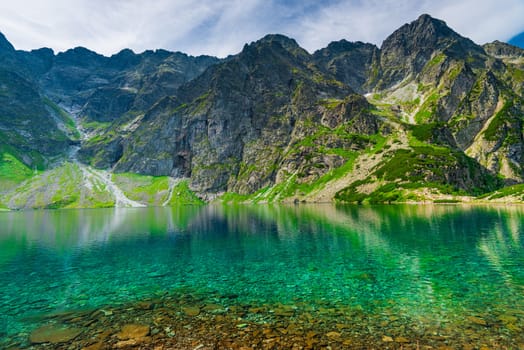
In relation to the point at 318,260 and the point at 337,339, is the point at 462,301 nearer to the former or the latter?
the point at 337,339

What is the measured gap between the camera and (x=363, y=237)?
5988cm

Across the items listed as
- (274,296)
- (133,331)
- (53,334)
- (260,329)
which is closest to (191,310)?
(133,331)

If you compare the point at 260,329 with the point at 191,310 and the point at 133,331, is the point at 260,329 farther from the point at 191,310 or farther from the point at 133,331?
the point at 133,331

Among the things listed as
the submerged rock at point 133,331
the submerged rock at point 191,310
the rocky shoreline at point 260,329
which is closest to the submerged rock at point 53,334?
the rocky shoreline at point 260,329

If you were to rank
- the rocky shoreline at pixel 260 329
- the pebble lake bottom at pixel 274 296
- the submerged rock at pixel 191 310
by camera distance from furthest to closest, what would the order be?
the submerged rock at pixel 191 310 → the pebble lake bottom at pixel 274 296 → the rocky shoreline at pixel 260 329

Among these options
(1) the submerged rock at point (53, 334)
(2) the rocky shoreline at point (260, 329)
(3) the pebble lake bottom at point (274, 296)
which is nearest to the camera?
(2) the rocky shoreline at point (260, 329)

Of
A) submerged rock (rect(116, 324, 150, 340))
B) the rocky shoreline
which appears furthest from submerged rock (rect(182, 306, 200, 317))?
submerged rock (rect(116, 324, 150, 340))

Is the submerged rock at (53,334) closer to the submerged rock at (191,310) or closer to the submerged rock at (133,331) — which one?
the submerged rock at (133,331)

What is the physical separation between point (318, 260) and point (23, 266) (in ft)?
141

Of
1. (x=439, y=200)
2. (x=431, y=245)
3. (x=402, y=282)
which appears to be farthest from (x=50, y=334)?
(x=439, y=200)

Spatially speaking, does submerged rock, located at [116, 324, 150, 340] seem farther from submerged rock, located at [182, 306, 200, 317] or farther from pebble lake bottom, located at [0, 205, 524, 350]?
submerged rock, located at [182, 306, 200, 317]

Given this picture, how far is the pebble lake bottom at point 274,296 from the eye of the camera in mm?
19359

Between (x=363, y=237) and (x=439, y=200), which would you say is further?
(x=439, y=200)

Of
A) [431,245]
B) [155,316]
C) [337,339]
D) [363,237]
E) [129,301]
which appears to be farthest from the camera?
[363,237]
